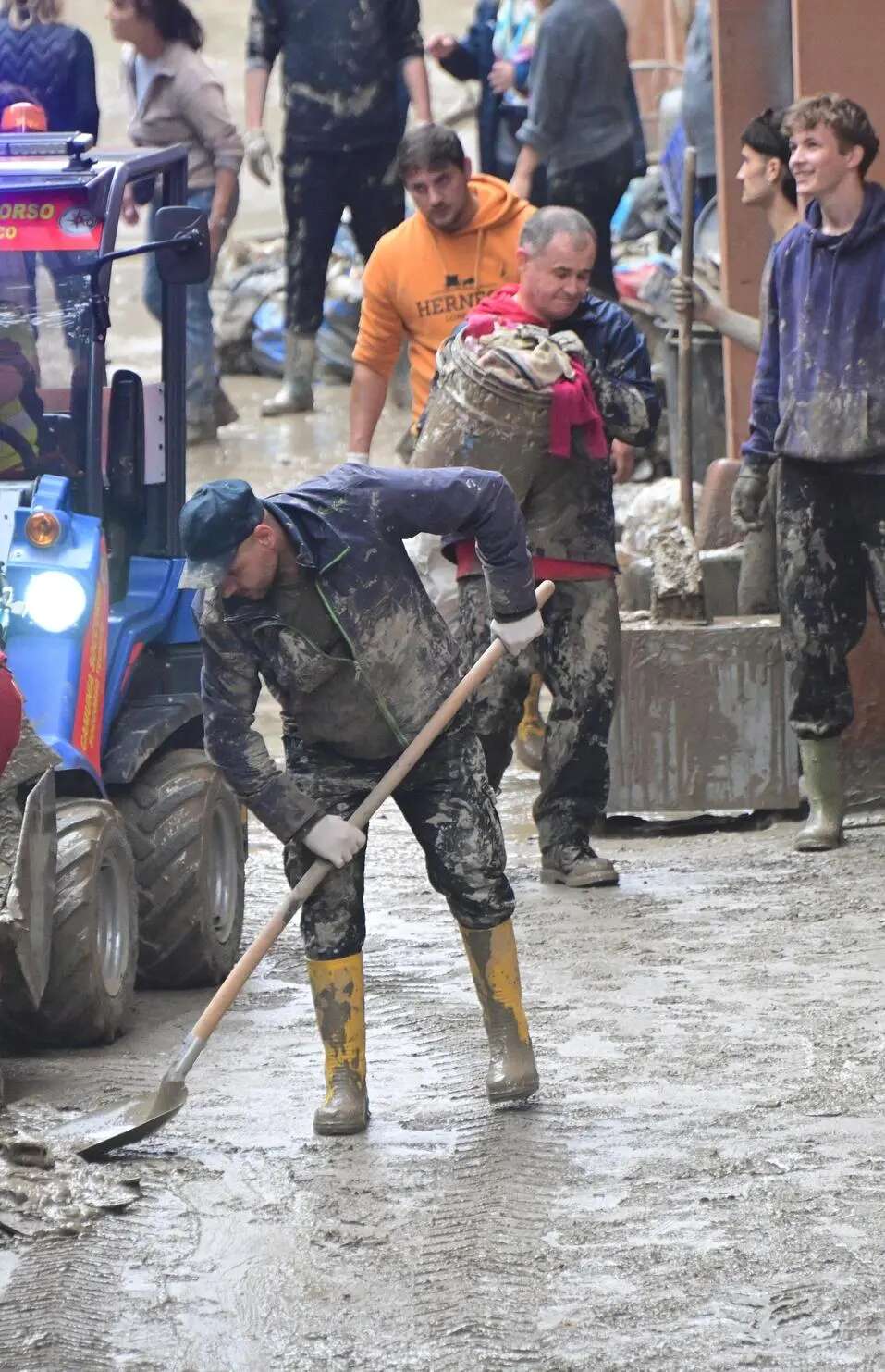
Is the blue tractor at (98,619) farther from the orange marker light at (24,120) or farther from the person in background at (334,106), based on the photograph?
the person in background at (334,106)

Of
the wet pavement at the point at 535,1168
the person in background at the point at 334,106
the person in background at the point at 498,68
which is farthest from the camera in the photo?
the person in background at the point at 498,68

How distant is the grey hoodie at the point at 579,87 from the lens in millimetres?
10516

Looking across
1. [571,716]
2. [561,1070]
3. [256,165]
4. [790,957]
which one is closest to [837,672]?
[571,716]

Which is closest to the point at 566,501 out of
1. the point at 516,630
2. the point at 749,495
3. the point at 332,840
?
the point at 749,495

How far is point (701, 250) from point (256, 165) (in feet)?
7.17

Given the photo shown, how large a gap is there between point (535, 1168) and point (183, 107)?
23.5 ft

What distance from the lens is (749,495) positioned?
7422 mm

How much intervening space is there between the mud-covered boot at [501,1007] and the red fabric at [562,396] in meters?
1.91

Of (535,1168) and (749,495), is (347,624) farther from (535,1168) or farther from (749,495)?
(749,495)

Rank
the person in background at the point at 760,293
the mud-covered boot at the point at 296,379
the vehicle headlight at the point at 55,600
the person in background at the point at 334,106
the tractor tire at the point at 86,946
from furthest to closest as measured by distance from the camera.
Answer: the mud-covered boot at the point at 296,379 → the person in background at the point at 334,106 → the person in background at the point at 760,293 → the vehicle headlight at the point at 55,600 → the tractor tire at the point at 86,946

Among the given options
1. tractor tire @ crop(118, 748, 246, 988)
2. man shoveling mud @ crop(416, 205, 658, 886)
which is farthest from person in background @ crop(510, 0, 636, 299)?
tractor tire @ crop(118, 748, 246, 988)

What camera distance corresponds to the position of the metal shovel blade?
4.97m

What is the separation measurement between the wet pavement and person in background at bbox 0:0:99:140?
4.36 m

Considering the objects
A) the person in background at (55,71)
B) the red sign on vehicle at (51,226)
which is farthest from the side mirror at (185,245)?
the person in background at (55,71)
